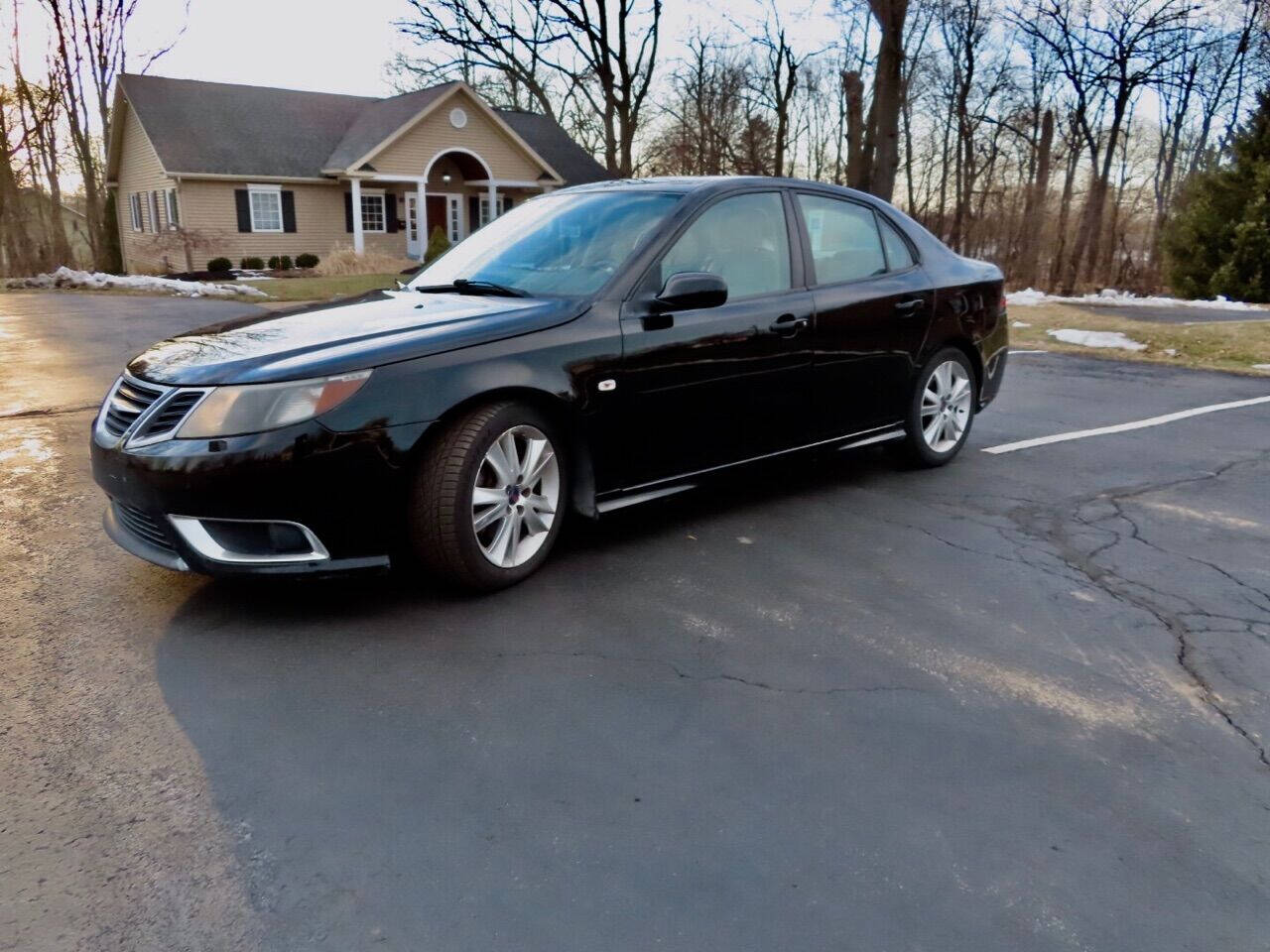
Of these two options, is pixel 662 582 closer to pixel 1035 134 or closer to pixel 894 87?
pixel 894 87

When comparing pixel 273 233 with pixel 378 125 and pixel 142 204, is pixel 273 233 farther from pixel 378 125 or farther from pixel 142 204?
pixel 142 204

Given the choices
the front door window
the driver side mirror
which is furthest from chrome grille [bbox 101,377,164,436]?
the front door window

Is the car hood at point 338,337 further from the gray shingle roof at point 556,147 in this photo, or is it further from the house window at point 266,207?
the gray shingle roof at point 556,147

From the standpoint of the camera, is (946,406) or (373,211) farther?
(373,211)

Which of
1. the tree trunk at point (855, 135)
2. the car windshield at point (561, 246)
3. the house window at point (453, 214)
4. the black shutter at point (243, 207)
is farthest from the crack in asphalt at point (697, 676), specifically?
the house window at point (453, 214)

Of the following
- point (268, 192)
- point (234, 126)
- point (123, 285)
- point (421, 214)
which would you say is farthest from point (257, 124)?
point (123, 285)

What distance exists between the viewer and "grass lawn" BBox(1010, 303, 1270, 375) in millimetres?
11094

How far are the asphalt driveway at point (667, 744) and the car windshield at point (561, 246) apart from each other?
4.17ft

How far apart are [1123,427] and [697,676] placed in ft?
18.2

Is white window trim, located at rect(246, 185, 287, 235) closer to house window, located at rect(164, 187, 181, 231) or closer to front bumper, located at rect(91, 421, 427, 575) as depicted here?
house window, located at rect(164, 187, 181, 231)

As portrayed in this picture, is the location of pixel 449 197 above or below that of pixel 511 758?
above

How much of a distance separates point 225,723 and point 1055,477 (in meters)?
4.94

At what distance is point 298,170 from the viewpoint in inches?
1216

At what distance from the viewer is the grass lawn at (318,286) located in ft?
65.2
